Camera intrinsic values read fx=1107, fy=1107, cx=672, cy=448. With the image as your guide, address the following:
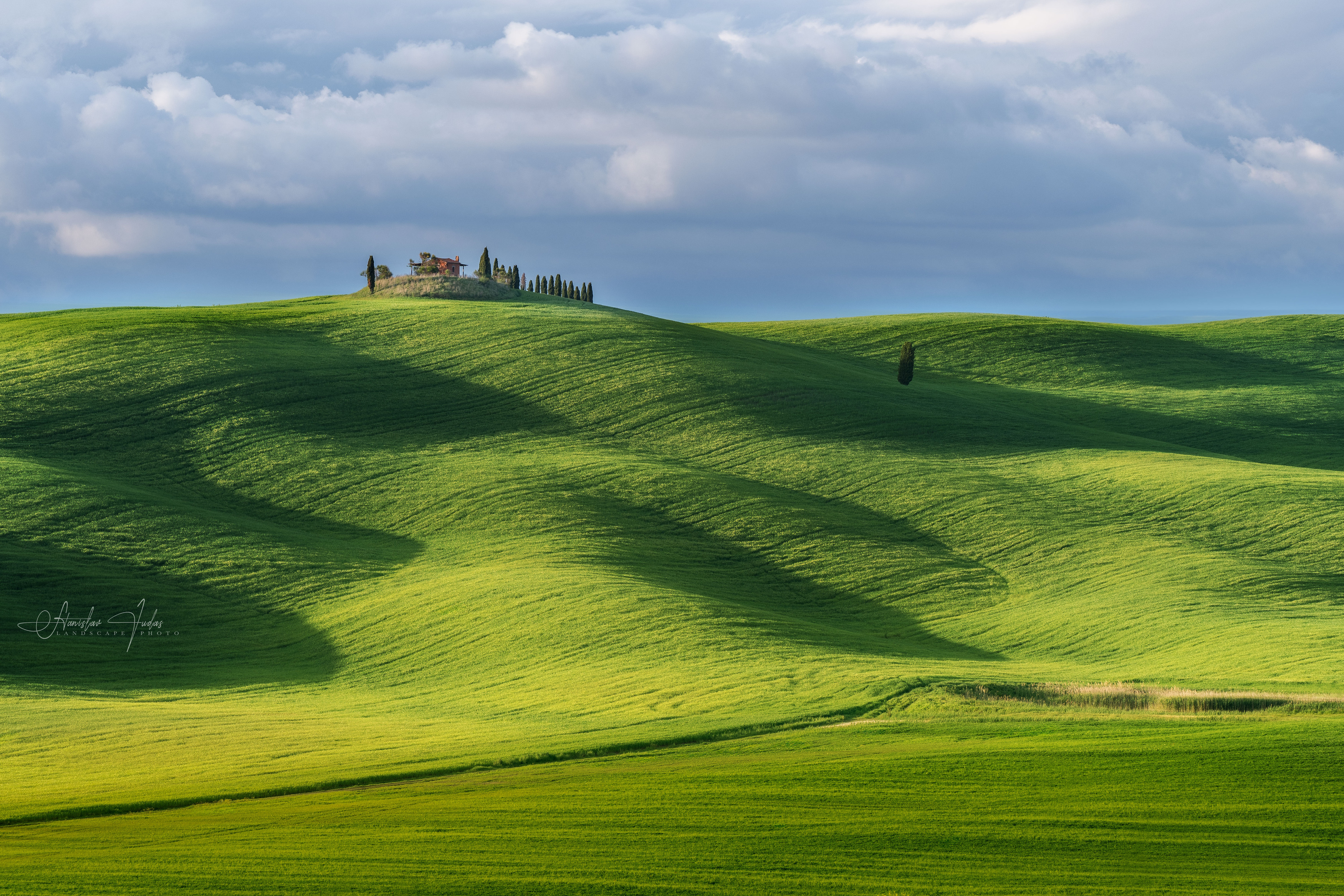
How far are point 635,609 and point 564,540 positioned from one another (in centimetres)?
742

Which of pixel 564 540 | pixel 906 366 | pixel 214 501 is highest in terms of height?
pixel 906 366

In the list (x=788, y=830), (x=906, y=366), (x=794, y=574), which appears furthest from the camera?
(x=906, y=366)

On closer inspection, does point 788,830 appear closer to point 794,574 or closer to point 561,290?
point 794,574

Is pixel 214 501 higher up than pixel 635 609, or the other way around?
pixel 214 501

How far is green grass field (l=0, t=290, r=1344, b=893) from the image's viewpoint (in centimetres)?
1355

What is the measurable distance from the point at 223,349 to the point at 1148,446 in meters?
48.2

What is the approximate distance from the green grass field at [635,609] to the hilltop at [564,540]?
0.62ft

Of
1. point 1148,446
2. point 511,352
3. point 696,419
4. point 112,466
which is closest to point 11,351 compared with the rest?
point 112,466

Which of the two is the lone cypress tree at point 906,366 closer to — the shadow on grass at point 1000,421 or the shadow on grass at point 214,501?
the shadow on grass at point 1000,421

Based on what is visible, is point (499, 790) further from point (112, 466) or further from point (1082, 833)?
point (112, 466)

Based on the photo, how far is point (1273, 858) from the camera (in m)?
13.0

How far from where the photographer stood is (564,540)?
3678 centimetres

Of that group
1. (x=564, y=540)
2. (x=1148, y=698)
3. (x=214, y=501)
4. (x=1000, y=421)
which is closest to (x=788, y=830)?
(x=1148, y=698)

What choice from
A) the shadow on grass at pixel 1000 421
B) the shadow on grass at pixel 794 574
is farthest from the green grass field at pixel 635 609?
the shadow on grass at pixel 1000 421
